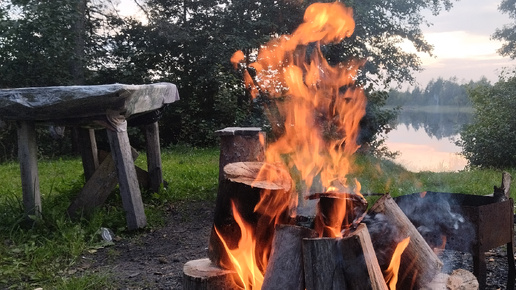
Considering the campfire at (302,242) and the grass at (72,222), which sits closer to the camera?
the campfire at (302,242)

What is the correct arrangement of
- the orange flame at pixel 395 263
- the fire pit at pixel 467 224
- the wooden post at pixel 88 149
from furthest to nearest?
the wooden post at pixel 88 149 < the fire pit at pixel 467 224 < the orange flame at pixel 395 263

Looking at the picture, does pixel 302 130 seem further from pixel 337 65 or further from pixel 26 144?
pixel 337 65

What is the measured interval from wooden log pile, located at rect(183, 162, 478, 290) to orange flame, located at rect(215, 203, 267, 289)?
0.07 feet

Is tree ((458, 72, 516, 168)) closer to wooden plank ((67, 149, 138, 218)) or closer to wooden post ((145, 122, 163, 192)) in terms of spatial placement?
wooden post ((145, 122, 163, 192))

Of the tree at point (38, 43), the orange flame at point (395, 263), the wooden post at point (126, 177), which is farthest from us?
the tree at point (38, 43)

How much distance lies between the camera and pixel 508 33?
830 inches

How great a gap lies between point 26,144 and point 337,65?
369 inches

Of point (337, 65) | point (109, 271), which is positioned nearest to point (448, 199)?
point (109, 271)

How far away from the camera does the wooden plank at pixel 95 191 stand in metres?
4.90

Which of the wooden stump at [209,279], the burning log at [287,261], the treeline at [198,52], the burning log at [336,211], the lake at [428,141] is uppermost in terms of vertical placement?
the treeline at [198,52]

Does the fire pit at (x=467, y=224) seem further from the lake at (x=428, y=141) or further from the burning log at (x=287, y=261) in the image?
the lake at (x=428, y=141)

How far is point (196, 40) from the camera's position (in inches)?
522

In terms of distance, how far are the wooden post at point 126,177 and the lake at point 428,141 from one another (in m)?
7.10

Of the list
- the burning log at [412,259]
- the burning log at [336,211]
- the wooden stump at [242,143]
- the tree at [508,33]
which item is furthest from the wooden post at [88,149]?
the tree at [508,33]
